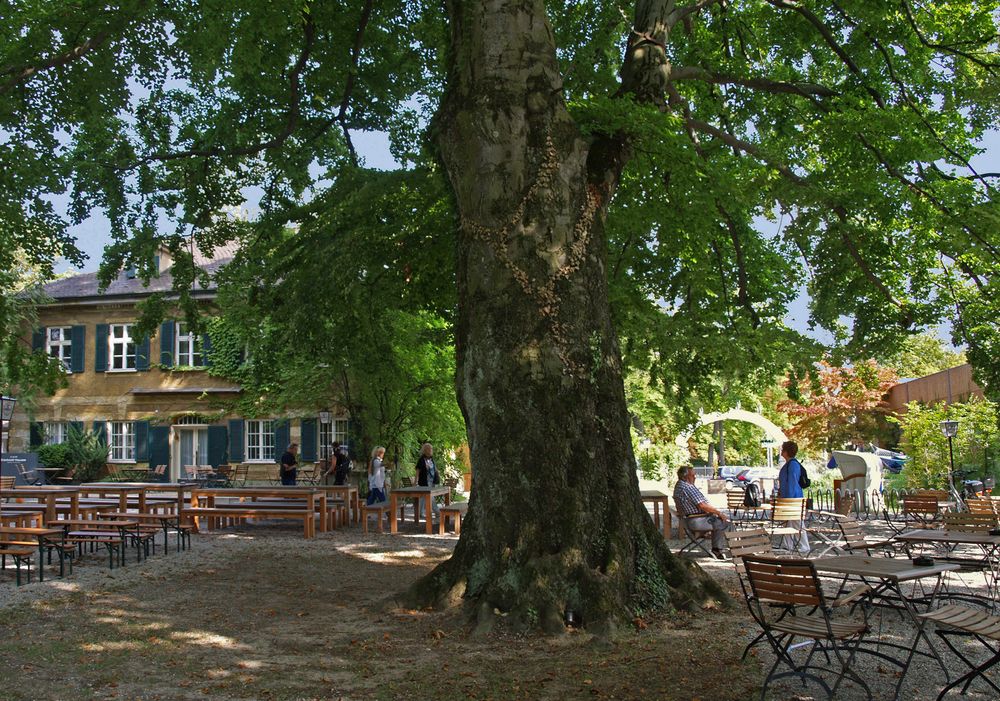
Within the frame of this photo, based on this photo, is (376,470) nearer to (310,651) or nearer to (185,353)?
(310,651)

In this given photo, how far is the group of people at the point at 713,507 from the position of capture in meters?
13.0

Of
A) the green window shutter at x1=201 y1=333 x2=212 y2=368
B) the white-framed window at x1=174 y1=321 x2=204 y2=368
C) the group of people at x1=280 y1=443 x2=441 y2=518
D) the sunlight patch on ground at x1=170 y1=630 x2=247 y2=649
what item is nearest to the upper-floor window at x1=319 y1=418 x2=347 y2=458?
the green window shutter at x1=201 y1=333 x2=212 y2=368

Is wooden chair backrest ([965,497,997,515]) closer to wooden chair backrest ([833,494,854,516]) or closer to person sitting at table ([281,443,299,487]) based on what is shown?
wooden chair backrest ([833,494,854,516])

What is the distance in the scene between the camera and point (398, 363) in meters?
22.3

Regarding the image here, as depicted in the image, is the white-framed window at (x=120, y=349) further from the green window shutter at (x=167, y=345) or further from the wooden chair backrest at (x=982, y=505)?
the wooden chair backrest at (x=982, y=505)

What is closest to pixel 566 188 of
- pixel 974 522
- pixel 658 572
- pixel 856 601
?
pixel 658 572

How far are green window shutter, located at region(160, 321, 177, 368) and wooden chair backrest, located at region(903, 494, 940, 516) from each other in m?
25.6

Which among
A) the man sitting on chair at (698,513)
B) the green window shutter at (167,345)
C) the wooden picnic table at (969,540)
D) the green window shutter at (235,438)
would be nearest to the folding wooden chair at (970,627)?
the wooden picnic table at (969,540)

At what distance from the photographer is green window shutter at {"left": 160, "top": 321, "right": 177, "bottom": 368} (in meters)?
33.3

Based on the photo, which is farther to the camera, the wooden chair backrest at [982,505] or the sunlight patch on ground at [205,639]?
the wooden chair backrest at [982,505]

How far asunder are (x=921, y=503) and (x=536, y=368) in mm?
8009

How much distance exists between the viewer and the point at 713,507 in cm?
1302

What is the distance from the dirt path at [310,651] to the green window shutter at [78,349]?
81.9ft

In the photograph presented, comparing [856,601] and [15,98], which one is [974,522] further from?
[15,98]
